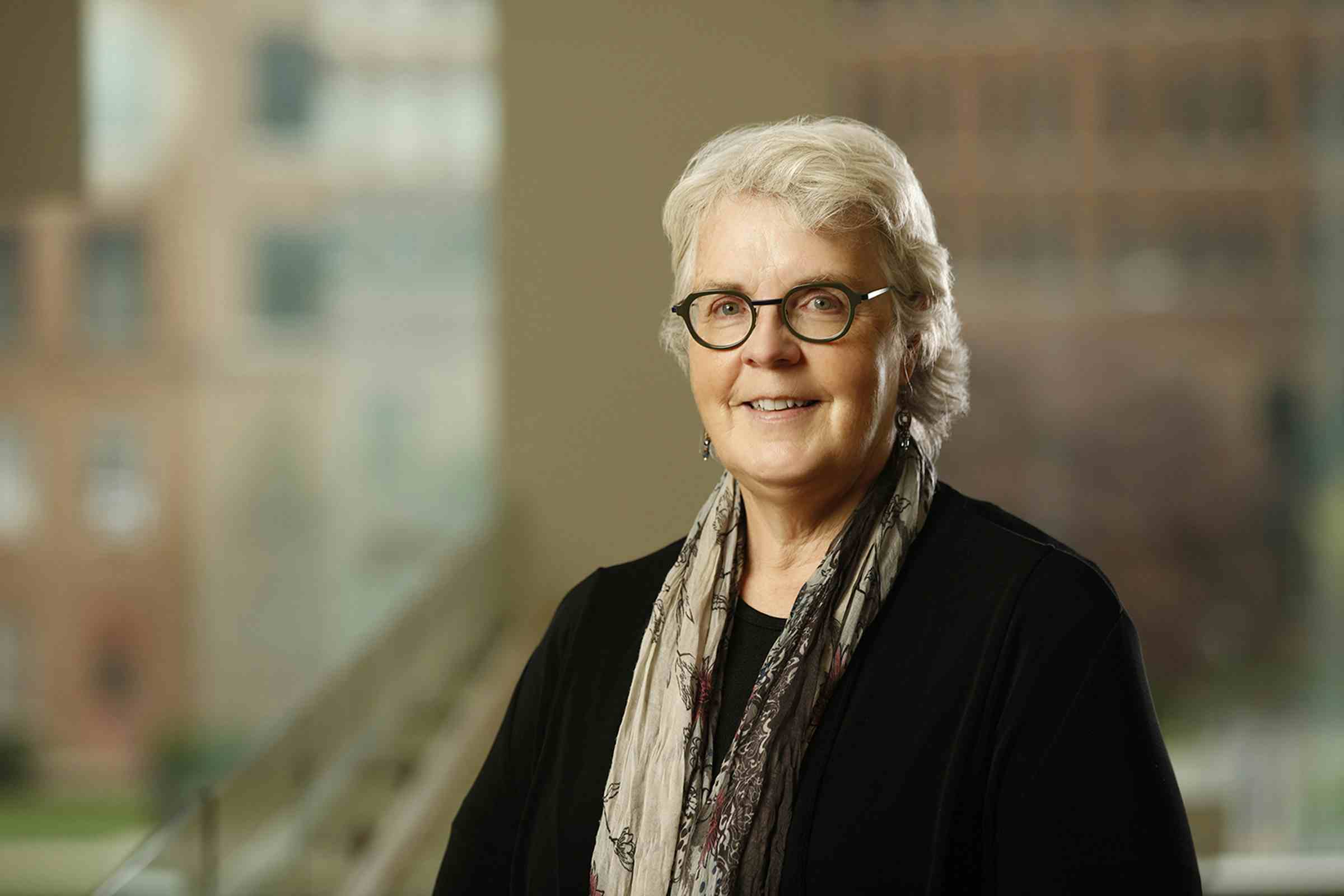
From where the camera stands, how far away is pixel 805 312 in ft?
4.25

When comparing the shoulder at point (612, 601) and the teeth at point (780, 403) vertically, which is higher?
the teeth at point (780, 403)

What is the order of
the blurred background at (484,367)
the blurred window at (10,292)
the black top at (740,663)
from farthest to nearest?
the blurred window at (10,292), the blurred background at (484,367), the black top at (740,663)

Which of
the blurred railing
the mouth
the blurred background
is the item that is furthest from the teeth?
→ the blurred background

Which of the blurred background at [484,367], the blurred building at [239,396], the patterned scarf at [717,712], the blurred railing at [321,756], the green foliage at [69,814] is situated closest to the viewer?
the patterned scarf at [717,712]

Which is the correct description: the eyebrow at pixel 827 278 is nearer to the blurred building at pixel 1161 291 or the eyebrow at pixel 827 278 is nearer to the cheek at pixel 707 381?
the cheek at pixel 707 381

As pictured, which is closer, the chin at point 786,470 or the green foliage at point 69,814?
the chin at point 786,470

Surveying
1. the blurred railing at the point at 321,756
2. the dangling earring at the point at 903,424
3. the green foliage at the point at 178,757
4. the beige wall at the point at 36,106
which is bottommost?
the green foliage at the point at 178,757

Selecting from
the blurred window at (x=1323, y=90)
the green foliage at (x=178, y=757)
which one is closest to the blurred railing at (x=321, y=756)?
the green foliage at (x=178, y=757)

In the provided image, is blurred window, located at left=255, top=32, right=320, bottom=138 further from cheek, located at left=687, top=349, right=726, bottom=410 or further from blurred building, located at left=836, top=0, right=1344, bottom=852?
cheek, located at left=687, top=349, right=726, bottom=410

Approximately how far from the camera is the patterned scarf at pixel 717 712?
125 centimetres

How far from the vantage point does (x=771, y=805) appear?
1.25 meters

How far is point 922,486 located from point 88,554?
22.3ft

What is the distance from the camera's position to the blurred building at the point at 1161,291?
581cm

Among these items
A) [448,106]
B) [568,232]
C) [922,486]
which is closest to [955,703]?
[922,486]
